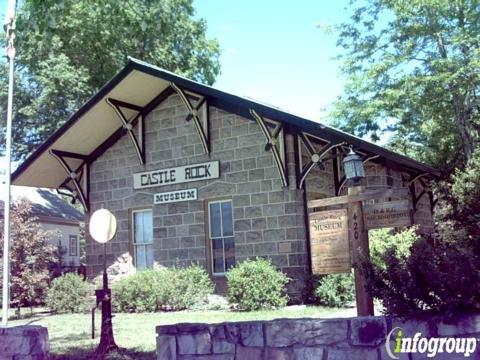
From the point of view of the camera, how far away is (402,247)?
35.9ft

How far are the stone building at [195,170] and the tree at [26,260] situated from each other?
4.07ft

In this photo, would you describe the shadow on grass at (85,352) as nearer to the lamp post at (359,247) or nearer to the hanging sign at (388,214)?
the lamp post at (359,247)

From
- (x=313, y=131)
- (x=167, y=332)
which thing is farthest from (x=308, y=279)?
(x=167, y=332)

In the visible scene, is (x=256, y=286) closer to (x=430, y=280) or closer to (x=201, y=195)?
(x=201, y=195)

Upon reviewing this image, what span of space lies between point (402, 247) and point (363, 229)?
507cm

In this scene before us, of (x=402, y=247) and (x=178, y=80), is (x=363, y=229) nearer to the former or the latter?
(x=402, y=247)

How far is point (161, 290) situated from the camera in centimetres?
1235

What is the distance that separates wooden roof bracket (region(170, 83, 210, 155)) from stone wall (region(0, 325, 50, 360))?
7.81 m

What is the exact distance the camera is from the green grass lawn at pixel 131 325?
749 centimetres

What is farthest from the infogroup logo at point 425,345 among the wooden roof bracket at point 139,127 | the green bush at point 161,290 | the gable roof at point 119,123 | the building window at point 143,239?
the wooden roof bracket at point 139,127

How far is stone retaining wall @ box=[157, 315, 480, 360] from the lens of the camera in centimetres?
469

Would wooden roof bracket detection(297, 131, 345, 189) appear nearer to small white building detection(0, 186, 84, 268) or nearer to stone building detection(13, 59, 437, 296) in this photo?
stone building detection(13, 59, 437, 296)

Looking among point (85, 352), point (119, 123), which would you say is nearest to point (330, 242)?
point (85, 352)

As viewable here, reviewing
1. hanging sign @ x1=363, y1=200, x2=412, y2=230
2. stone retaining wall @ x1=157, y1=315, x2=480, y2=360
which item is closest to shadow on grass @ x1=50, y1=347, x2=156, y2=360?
stone retaining wall @ x1=157, y1=315, x2=480, y2=360
